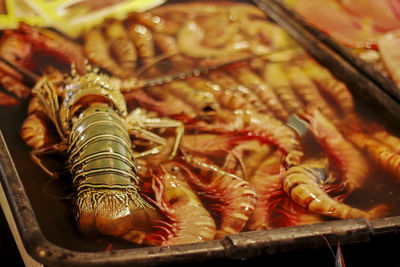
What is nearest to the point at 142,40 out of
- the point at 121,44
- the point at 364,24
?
the point at 121,44

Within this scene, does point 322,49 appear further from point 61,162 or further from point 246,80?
point 61,162

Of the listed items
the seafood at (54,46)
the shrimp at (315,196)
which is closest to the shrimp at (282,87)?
the shrimp at (315,196)

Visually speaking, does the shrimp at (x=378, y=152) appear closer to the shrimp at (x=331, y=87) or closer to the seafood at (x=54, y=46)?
the shrimp at (x=331, y=87)

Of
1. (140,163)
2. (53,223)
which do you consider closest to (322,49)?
(140,163)

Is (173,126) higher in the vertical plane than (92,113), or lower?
lower

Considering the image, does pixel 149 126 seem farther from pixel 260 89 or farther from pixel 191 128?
pixel 260 89

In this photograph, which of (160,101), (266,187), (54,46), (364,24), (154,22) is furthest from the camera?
(364,24)
